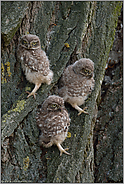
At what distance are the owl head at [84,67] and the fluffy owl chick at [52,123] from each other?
2.24 ft

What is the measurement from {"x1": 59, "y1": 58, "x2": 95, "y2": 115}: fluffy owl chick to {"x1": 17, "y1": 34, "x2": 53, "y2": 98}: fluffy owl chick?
347 mm

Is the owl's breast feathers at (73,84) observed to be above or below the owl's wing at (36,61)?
below

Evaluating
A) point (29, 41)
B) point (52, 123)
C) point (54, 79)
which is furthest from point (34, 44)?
point (52, 123)

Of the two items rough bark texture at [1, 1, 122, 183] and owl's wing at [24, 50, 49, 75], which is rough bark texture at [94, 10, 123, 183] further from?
owl's wing at [24, 50, 49, 75]

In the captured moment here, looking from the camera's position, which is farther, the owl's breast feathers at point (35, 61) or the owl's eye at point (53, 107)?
the owl's breast feathers at point (35, 61)

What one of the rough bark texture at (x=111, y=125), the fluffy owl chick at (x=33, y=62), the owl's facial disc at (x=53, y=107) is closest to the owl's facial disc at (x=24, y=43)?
the fluffy owl chick at (x=33, y=62)

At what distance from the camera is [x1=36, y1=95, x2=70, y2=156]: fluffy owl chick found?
8.95 ft

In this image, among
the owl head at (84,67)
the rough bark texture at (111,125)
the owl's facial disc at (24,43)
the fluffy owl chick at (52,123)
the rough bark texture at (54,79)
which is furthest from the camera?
the rough bark texture at (111,125)

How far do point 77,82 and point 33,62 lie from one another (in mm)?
778

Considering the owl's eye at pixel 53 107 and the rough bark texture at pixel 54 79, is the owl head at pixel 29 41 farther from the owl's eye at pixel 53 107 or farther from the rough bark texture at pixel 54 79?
the owl's eye at pixel 53 107

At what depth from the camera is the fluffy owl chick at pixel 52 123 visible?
2.73 m

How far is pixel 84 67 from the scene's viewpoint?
10.3ft

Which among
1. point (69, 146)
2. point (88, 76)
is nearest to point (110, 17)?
point (88, 76)

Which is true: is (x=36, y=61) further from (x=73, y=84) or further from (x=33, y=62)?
(x=73, y=84)
